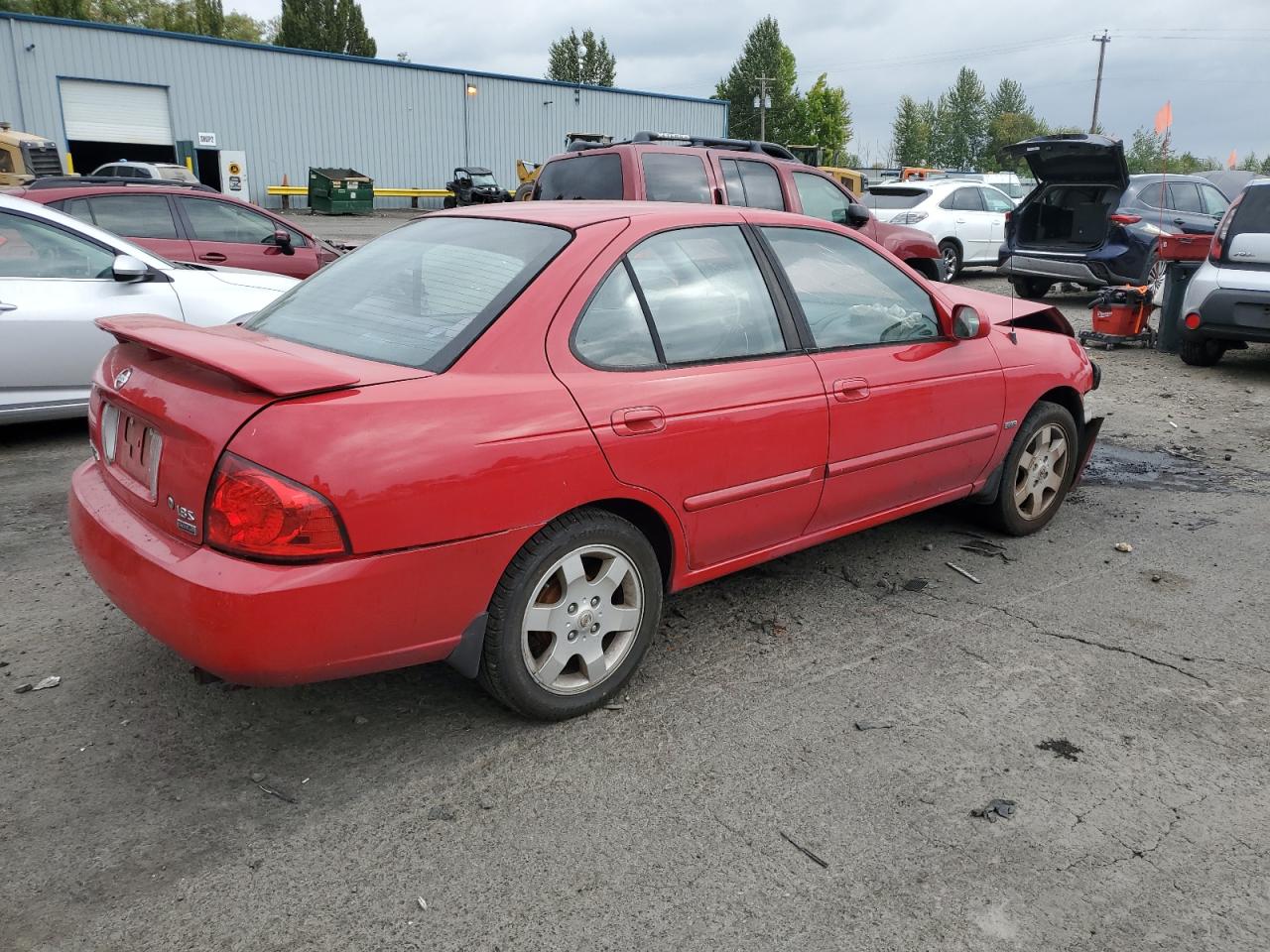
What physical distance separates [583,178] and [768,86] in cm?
7297

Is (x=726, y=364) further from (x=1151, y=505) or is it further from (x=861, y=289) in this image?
(x=1151, y=505)

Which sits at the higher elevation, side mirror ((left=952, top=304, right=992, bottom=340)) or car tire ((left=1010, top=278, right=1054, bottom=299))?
side mirror ((left=952, top=304, right=992, bottom=340))

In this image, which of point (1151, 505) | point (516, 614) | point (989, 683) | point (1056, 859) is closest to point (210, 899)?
point (516, 614)

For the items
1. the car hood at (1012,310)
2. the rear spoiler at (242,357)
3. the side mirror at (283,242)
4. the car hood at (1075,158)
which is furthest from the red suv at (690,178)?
the rear spoiler at (242,357)

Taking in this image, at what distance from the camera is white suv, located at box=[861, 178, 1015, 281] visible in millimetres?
15594

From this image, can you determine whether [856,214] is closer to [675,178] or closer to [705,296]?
[675,178]

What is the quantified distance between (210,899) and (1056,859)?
2081 millimetres

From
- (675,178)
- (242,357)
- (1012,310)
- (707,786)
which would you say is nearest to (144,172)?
(675,178)

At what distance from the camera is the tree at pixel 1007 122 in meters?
94.2

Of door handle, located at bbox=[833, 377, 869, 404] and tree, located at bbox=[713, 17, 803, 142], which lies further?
tree, located at bbox=[713, 17, 803, 142]

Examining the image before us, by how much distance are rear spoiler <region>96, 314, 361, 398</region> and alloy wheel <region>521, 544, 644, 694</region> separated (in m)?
0.85

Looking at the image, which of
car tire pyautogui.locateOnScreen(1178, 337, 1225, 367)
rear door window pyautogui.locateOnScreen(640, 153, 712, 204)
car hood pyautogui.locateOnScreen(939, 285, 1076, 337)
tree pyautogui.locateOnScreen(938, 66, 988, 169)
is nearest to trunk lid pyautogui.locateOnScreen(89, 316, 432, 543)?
car hood pyautogui.locateOnScreen(939, 285, 1076, 337)

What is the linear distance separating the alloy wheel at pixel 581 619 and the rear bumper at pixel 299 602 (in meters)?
0.22

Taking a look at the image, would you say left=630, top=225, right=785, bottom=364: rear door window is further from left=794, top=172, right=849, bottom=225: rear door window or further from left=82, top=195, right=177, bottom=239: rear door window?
left=82, top=195, right=177, bottom=239: rear door window
